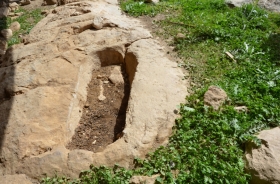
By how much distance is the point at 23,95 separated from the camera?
179 inches

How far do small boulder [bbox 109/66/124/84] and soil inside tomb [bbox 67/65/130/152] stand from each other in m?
0.02

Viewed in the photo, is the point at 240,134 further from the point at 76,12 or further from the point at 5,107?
the point at 76,12

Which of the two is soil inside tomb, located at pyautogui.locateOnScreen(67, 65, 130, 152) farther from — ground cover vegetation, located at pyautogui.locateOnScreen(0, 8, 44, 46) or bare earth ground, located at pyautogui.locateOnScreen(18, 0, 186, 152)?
ground cover vegetation, located at pyautogui.locateOnScreen(0, 8, 44, 46)

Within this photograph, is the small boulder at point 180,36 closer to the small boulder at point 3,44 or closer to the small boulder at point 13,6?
the small boulder at point 3,44

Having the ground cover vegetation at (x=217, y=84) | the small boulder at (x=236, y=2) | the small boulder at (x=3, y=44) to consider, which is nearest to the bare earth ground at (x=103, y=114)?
the ground cover vegetation at (x=217, y=84)

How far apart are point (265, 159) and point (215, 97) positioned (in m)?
1.22

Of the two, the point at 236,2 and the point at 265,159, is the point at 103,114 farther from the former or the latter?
the point at 236,2

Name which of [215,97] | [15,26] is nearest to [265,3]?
[215,97]

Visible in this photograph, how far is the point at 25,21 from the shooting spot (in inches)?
325

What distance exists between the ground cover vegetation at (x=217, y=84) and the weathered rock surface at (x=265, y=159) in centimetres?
9

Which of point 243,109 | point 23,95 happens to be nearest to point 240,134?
point 243,109

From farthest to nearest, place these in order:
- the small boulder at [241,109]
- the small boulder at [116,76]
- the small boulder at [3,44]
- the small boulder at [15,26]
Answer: the small boulder at [15,26] → the small boulder at [3,44] → the small boulder at [116,76] → the small boulder at [241,109]

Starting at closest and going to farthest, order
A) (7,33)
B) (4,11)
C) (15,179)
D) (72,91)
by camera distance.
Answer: (15,179), (72,91), (7,33), (4,11)

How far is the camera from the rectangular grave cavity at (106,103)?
163 inches
